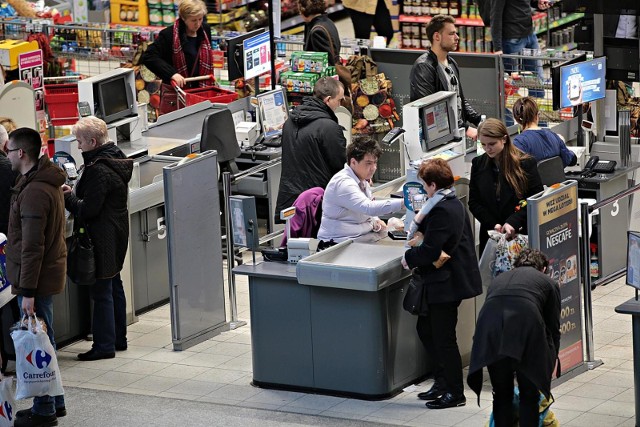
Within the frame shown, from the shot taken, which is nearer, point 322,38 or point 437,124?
point 437,124

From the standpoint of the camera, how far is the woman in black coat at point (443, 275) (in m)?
7.80

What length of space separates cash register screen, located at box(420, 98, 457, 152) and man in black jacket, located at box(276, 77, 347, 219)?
672 millimetres

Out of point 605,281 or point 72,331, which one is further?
point 605,281

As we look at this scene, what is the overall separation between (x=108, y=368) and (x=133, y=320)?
0.92 meters

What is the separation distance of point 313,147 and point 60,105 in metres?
3.63

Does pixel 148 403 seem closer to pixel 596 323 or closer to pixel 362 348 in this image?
pixel 362 348

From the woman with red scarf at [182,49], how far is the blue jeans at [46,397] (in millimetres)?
4538

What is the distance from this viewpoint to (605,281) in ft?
34.2

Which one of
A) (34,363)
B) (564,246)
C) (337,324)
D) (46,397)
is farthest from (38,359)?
(564,246)

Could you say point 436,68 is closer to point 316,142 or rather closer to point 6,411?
point 316,142

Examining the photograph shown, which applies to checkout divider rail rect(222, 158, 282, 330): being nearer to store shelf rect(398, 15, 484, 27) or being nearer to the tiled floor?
the tiled floor

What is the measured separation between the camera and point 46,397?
26.2 ft

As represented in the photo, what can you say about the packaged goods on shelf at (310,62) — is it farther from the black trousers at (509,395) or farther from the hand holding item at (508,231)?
the black trousers at (509,395)

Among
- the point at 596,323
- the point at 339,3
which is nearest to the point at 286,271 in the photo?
the point at 596,323
